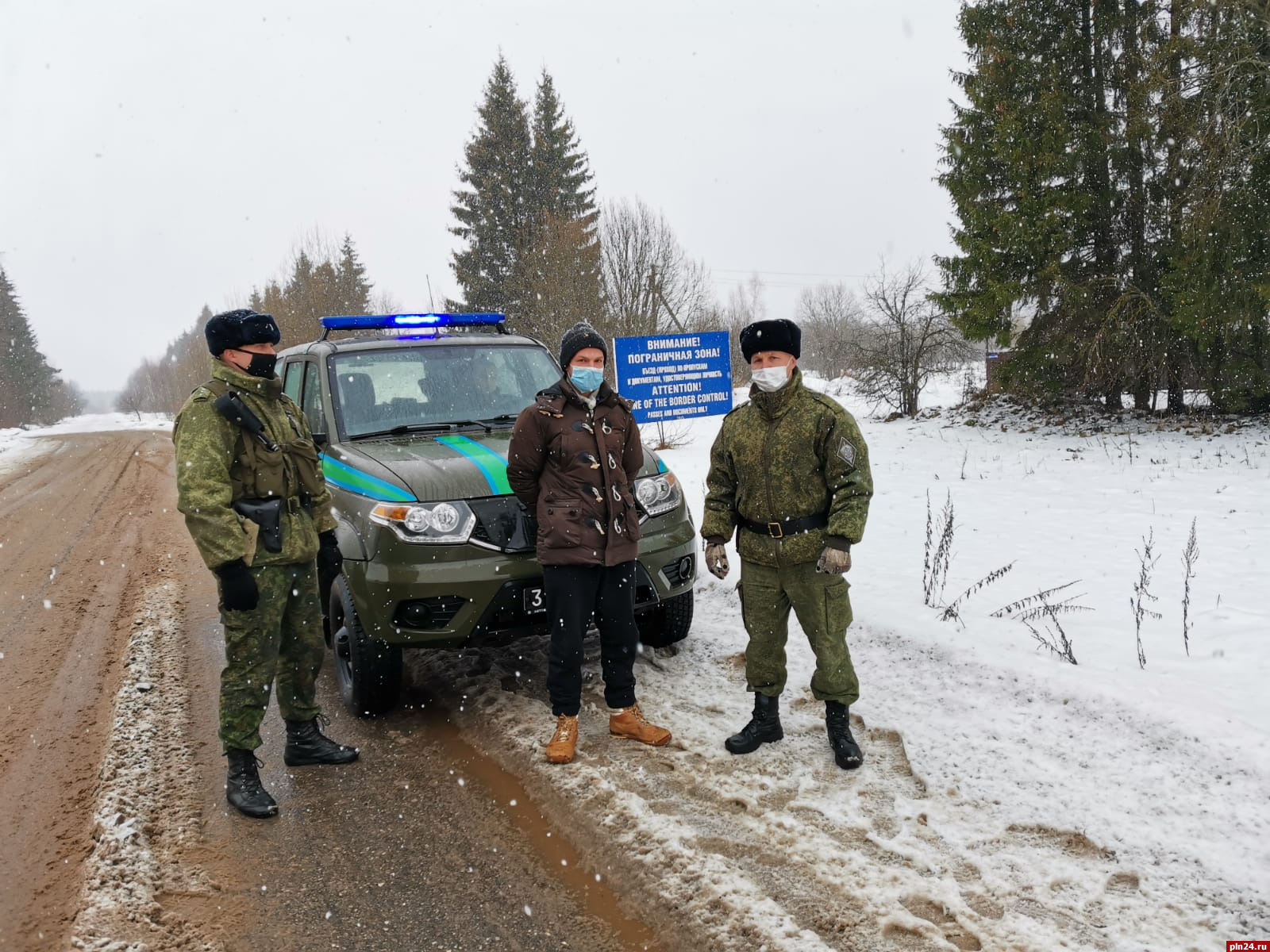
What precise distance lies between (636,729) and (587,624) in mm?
542

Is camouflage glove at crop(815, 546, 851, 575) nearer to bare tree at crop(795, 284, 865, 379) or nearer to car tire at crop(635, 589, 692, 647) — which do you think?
car tire at crop(635, 589, 692, 647)

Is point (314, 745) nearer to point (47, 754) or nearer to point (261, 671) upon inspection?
point (261, 671)

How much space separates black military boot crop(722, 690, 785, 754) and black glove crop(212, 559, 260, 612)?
2.14 meters

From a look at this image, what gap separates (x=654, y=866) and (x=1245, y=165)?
41.5 feet

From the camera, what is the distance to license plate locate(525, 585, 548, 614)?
376 centimetres

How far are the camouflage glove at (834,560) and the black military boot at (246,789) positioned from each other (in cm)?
249

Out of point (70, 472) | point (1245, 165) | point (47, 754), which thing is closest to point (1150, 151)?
point (1245, 165)

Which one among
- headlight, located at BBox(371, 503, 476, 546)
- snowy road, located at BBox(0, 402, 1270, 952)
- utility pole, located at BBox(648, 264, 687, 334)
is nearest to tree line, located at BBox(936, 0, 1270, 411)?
utility pole, located at BBox(648, 264, 687, 334)

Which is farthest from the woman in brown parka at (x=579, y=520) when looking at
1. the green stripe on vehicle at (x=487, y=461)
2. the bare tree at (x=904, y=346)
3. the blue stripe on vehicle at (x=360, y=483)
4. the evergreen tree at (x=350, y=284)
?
the evergreen tree at (x=350, y=284)

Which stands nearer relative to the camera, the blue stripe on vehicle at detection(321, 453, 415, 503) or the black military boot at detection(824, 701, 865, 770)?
the black military boot at detection(824, 701, 865, 770)

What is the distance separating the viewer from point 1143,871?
263 cm

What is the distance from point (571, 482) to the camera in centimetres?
360

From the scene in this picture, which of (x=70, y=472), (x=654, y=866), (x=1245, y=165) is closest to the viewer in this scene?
(x=654, y=866)

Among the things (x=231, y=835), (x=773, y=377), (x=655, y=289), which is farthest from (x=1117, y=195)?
(x=231, y=835)
